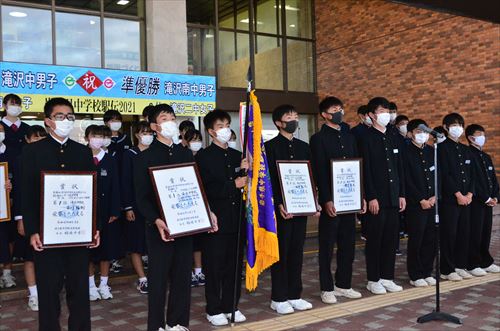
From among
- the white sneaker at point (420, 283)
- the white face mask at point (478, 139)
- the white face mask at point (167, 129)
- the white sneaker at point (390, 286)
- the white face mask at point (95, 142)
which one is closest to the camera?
the white face mask at point (167, 129)

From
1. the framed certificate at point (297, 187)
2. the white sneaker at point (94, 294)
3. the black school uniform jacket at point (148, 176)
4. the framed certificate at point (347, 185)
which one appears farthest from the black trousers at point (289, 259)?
the white sneaker at point (94, 294)

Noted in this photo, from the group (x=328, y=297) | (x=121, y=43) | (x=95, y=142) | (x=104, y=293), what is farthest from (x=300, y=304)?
(x=121, y=43)

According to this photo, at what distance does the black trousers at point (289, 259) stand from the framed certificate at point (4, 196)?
2804mm

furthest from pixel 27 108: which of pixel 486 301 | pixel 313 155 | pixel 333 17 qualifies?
pixel 333 17

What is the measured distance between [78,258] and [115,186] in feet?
6.31

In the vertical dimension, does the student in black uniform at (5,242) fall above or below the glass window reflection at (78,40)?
below

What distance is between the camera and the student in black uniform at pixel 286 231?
529 cm

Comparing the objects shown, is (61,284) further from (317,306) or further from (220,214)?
(317,306)

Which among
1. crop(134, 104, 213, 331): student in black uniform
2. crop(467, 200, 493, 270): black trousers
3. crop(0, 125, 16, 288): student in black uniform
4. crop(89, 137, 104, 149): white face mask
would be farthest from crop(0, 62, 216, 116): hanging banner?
crop(467, 200, 493, 270): black trousers

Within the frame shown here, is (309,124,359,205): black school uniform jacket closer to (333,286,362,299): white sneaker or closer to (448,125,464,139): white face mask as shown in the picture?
(333,286,362,299): white sneaker

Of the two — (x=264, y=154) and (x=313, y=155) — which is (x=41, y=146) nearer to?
(x=264, y=154)

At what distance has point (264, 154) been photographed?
506cm

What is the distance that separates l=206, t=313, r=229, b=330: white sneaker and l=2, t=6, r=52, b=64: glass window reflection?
939 centimetres

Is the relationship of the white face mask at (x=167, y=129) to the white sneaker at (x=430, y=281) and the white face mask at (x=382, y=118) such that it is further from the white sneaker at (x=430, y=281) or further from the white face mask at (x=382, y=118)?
the white sneaker at (x=430, y=281)
